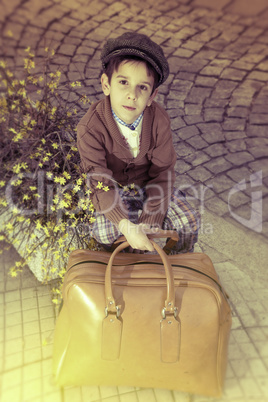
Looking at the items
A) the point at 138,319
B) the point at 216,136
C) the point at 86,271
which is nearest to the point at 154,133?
the point at 86,271

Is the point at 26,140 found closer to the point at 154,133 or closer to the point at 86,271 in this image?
the point at 154,133

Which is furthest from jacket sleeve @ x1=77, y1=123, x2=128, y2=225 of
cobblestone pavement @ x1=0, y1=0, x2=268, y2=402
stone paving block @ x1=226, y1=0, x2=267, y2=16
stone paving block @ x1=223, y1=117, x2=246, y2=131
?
stone paving block @ x1=226, y1=0, x2=267, y2=16

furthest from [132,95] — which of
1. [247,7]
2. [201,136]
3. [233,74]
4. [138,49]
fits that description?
[247,7]

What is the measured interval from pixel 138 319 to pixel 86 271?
1.17ft

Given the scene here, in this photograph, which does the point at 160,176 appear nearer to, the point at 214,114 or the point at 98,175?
the point at 98,175

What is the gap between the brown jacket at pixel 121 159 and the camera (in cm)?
215

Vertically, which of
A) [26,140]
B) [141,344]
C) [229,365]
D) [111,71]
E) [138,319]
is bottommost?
[229,365]

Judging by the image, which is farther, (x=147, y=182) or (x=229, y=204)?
(x=229, y=204)

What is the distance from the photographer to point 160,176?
7.84 feet

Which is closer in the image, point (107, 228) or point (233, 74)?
point (107, 228)

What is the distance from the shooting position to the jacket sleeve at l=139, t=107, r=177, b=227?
2.28 metres

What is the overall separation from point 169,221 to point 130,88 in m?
0.93

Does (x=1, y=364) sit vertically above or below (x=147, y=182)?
below

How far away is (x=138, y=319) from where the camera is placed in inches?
70.6
